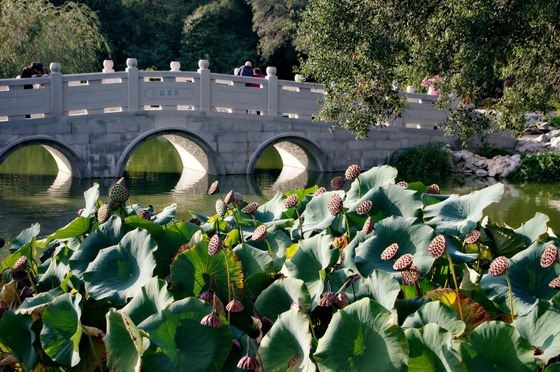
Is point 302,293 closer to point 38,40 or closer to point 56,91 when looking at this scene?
point 56,91

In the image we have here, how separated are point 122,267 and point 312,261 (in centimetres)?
62

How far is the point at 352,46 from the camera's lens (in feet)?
33.3

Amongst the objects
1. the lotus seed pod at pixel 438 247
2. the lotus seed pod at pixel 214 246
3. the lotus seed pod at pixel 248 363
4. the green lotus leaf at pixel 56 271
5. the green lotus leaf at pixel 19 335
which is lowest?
the green lotus leaf at pixel 19 335

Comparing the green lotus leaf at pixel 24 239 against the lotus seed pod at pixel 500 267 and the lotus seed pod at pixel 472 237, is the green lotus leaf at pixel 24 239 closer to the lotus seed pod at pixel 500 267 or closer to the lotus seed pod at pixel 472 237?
the lotus seed pod at pixel 472 237

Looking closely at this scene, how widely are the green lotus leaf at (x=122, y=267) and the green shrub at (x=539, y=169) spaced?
15.0 metres

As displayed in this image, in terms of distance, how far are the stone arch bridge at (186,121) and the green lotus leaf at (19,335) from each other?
37.7 feet

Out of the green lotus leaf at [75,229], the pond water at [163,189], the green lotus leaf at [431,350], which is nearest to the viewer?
the green lotus leaf at [431,350]

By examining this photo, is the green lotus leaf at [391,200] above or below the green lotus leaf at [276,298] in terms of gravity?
above

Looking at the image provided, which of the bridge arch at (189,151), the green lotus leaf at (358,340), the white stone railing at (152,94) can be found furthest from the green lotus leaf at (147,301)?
the bridge arch at (189,151)

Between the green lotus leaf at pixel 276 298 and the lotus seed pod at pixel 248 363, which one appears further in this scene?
the green lotus leaf at pixel 276 298

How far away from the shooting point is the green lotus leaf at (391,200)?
2.87 m

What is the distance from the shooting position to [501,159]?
1734 centimetres

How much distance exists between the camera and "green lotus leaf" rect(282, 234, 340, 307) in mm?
2535

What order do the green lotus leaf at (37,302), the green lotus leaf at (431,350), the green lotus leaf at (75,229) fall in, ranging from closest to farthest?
1. the green lotus leaf at (431,350)
2. the green lotus leaf at (37,302)
3. the green lotus leaf at (75,229)
